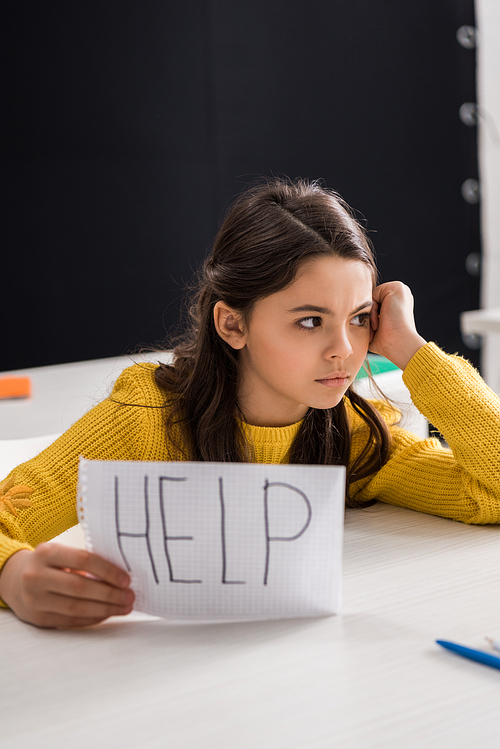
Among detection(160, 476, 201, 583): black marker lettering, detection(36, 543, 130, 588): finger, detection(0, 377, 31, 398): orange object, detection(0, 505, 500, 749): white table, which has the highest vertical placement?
detection(160, 476, 201, 583): black marker lettering

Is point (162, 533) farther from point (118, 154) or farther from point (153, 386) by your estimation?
point (118, 154)

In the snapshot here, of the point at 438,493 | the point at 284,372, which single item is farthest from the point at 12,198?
the point at 438,493

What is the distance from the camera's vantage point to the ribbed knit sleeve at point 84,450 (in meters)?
0.78

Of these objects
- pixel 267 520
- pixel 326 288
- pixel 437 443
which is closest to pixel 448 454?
pixel 437 443

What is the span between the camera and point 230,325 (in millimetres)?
947

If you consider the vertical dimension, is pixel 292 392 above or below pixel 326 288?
below

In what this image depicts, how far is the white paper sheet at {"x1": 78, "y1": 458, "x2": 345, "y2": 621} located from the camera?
555mm

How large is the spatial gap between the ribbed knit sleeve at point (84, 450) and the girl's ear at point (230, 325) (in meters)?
0.12

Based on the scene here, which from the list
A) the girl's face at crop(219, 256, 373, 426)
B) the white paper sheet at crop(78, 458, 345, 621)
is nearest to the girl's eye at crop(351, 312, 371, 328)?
the girl's face at crop(219, 256, 373, 426)

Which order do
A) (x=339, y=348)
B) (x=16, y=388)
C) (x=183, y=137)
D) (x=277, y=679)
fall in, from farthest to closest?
(x=183, y=137) → (x=16, y=388) → (x=339, y=348) → (x=277, y=679)

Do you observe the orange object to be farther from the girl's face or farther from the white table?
the white table

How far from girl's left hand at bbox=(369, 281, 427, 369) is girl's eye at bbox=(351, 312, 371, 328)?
0.13 feet

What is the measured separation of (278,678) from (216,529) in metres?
0.12

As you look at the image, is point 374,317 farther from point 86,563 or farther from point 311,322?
point 86,563
